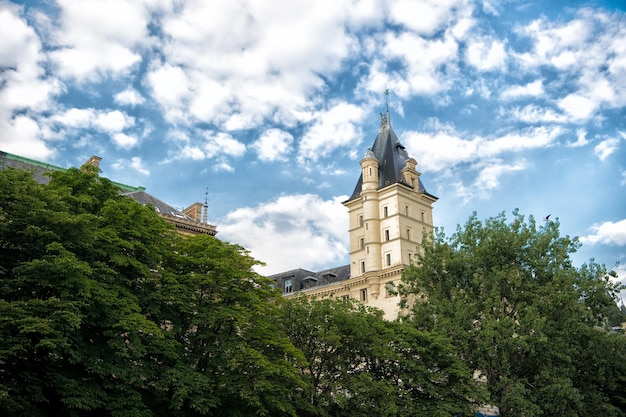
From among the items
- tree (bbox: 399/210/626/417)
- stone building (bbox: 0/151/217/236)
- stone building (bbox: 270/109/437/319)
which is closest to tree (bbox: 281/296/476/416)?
tree (bbox: 399/210/626/417)

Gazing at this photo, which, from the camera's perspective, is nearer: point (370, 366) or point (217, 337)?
point (217, 337)

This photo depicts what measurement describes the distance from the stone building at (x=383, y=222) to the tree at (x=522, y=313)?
19226 mm

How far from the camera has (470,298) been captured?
137ft

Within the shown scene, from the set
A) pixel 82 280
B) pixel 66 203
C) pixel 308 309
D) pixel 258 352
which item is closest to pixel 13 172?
pixel 66 203

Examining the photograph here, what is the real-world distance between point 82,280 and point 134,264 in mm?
3708

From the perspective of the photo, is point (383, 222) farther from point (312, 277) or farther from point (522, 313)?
point (522, 313)

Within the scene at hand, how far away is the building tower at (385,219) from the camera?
6462 cm

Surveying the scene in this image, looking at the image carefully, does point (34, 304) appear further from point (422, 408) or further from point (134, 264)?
point (422, 408)

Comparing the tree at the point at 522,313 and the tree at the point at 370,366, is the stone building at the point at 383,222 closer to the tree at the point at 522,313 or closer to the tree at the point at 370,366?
the tree at the point at 522,313

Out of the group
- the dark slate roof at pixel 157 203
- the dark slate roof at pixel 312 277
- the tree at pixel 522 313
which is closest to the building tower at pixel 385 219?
the dark slate roof at pixel 312 277

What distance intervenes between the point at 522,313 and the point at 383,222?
29373mm

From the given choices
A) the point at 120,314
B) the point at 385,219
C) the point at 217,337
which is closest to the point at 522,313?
the point at 217,337

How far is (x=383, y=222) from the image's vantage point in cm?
6744

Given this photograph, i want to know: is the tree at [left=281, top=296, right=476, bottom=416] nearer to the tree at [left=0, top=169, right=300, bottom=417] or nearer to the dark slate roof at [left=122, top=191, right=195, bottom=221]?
the tree at [left=0, top=169, right=300, bottom=417]
